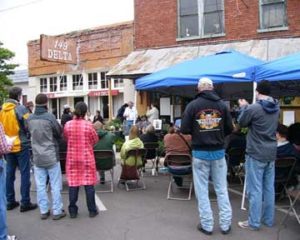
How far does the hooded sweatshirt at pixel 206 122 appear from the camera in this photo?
5.96 meters

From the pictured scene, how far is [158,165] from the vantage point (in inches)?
446

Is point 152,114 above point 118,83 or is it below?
below

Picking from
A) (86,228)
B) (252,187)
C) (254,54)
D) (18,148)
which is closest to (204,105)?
(252,187)

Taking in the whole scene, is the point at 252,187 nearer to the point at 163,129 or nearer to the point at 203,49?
the point at 163,129

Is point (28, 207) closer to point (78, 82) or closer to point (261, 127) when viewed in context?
point (261, 127)

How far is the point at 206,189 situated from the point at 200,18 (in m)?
12.0

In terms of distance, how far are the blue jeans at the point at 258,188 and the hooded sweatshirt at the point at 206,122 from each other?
558 mm

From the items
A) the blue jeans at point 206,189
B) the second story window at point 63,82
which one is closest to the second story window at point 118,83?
the second story window at point 63,82

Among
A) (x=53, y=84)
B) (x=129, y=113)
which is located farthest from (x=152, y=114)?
(x=53, y=84)

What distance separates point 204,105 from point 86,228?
2.37 m

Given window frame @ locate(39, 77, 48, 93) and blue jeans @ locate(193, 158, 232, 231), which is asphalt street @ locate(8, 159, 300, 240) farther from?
window frame @ locate(39, 77, 48, 93)

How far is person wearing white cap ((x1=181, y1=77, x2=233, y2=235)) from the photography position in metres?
5.98

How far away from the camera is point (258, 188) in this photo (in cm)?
614

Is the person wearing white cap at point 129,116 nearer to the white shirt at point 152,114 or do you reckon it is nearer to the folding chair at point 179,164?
the white shirt at point 152,114
